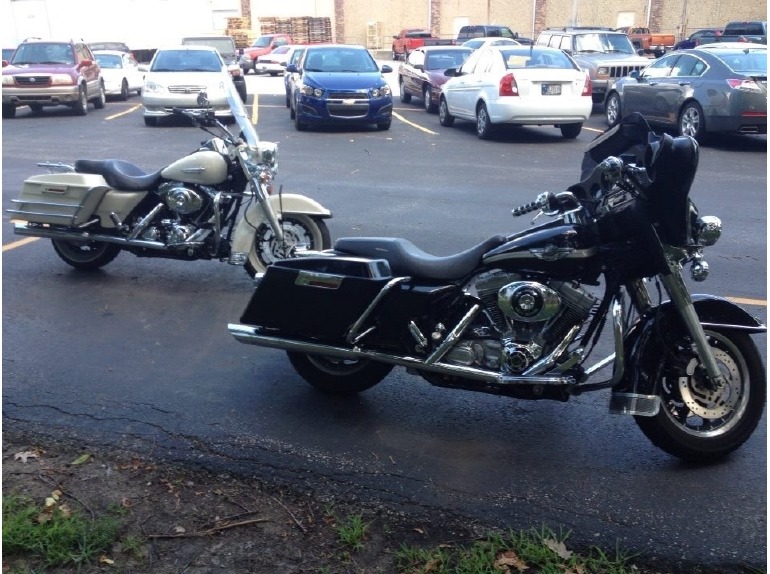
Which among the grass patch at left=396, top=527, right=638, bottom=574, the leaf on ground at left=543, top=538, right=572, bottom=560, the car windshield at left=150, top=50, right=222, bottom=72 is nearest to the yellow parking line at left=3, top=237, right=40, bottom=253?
the grass patch at left=396, top=527, right=638, bottom=574

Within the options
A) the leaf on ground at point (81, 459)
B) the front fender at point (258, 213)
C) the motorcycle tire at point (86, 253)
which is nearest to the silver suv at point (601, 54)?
the front fender at point (258, 213)

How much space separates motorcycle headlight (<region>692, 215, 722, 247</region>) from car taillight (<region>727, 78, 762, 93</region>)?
11754 mm

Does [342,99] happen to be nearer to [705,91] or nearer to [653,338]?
[705,91]

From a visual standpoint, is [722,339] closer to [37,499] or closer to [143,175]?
[37,499]

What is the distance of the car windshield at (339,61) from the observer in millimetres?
18641

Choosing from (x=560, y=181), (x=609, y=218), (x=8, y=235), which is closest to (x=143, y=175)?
(x=8, y=235)

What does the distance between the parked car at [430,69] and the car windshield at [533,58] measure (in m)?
4.48

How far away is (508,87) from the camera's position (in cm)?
1566

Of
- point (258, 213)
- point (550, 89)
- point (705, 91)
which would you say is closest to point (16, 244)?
point (258, 213)

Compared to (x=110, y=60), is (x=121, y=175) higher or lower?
higher

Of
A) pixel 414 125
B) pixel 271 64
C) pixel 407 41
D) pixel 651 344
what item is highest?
pixel 651 344

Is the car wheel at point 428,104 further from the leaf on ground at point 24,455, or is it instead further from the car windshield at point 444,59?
the leaf on ground at point 24,455

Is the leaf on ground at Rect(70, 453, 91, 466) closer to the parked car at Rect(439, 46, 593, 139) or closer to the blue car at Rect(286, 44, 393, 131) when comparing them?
the parked car at Rect(439, 46, 593, 139)

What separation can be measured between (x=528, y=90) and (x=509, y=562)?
13248 mm
